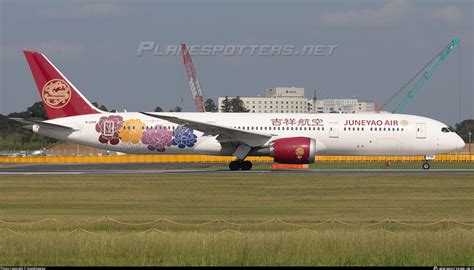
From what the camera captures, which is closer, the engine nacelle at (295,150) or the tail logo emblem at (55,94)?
the engine nacelle at (295,150)

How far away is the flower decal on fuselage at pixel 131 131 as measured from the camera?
53.0m

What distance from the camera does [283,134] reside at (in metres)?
52.7

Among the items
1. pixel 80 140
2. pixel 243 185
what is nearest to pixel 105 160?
pixel 80 140

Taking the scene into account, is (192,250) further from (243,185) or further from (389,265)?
(243,185)

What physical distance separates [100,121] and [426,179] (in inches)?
862

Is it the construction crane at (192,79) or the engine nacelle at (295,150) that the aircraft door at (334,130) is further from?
the construction crane at (192,79)

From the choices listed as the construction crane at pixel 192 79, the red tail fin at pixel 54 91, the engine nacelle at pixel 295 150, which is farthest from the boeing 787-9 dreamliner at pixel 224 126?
the construction crane at pixel 192 79

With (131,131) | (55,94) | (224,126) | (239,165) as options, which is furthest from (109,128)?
(239,165)

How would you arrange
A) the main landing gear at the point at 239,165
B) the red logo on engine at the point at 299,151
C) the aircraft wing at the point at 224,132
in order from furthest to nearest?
the main landing gear at the point at 239,165, the aircraft wing at the point at 224,132, the red logo on engine at the point at 299,151

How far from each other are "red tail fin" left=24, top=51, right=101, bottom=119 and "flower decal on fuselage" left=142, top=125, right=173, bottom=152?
4.51 meters

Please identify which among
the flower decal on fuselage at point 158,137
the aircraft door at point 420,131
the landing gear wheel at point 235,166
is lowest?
the landing gear wheel at point 235,166

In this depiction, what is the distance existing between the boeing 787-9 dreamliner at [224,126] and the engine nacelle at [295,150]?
167 cm

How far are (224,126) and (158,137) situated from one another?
436 cm

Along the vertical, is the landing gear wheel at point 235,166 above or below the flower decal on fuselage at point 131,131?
below
